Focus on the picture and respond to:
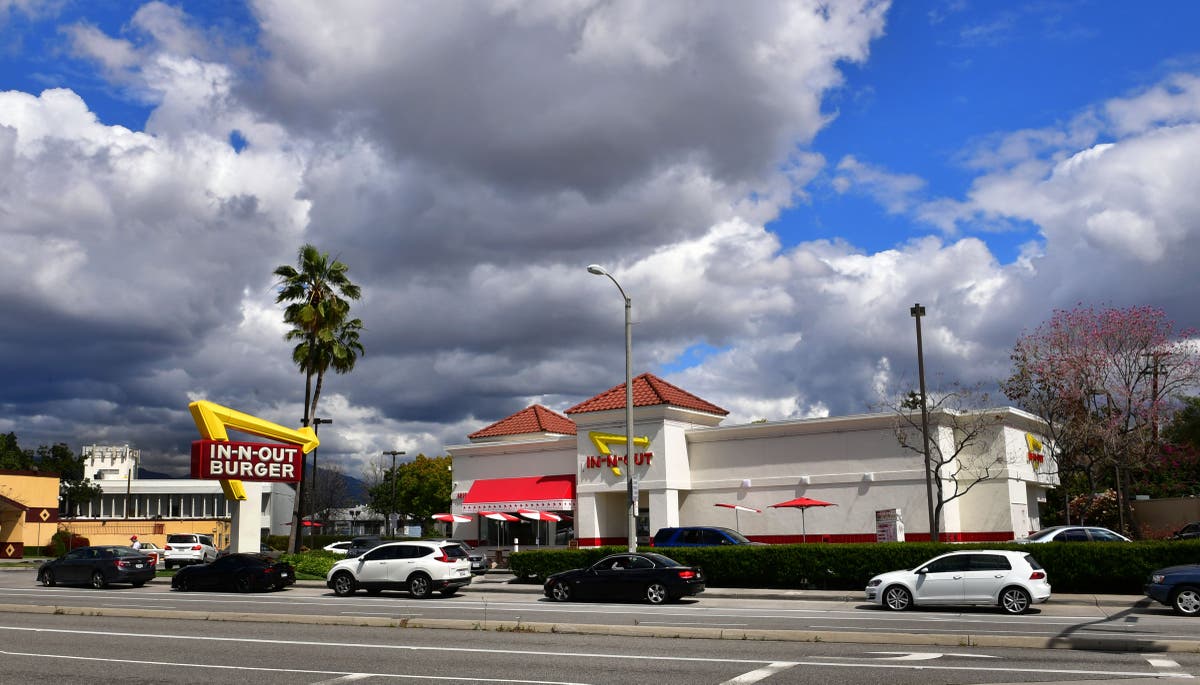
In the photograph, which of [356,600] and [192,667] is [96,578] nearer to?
[356,600]

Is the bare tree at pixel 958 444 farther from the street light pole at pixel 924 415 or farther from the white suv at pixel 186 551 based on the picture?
the white suv at pixel 186 551

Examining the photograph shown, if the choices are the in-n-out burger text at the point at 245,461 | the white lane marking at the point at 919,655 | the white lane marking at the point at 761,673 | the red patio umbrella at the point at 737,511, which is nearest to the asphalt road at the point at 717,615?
the white lane marking at the point at 919,655

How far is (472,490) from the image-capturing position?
4528cm

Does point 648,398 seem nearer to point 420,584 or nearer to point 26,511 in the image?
point 420,584

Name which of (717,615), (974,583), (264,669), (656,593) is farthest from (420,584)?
(974,583)

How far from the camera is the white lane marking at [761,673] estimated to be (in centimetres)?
1204

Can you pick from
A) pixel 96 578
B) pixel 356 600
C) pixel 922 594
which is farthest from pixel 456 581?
pixel 96 578

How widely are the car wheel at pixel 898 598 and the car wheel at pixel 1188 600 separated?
5511 mm

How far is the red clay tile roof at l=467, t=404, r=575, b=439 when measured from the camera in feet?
155

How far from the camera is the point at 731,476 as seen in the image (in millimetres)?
38969

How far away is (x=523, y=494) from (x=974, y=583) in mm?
25023

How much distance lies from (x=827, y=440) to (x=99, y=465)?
130882mm

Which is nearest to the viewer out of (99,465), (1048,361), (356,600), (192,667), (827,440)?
(192,667)

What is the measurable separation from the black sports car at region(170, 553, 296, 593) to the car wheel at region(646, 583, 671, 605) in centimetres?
1338
